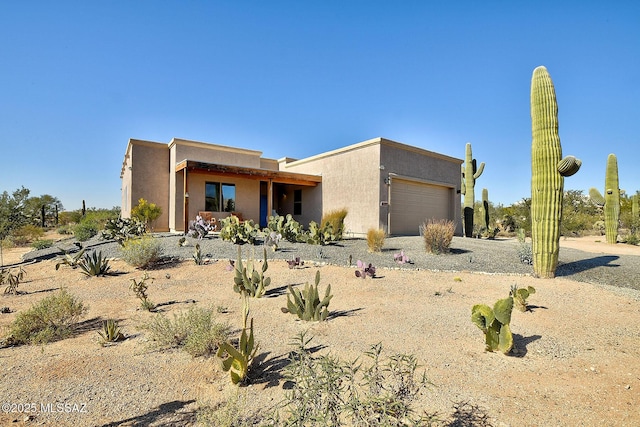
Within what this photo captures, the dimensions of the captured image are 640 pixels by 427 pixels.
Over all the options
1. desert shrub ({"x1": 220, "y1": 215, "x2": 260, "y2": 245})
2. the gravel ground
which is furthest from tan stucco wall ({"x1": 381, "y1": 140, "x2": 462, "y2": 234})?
desert shrub ({"x1": 220, "y1": 215, "x2": 260, "y2": 245})

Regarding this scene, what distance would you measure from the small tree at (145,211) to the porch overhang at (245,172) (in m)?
2.24

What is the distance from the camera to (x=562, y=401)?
290 cm

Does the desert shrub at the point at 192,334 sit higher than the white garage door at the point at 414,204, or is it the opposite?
the white garage door at the point at 414,204

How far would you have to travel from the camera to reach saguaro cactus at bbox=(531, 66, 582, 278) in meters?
7.58

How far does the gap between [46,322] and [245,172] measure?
1166 centimetres

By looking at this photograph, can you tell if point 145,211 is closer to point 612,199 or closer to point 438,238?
point 438,238

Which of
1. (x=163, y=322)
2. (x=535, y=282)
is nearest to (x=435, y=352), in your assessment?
(x=163, y=322)

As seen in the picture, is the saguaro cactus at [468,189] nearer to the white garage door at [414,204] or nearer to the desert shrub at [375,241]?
the white garage door at [414,204]

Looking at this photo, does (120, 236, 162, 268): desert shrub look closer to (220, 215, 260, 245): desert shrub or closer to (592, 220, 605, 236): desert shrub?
(220, 215, 260, 245): desert shrub

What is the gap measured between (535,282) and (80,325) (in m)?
8.38

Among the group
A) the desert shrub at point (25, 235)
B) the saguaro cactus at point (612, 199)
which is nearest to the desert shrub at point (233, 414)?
the saguaro cactus at point (612, 199)

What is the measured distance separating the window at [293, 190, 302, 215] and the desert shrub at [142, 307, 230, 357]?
15.2 m

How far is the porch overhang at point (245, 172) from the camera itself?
14.5 metres

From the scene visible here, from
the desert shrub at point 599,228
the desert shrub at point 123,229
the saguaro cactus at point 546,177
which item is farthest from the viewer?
the desert shrub at point 599,228
